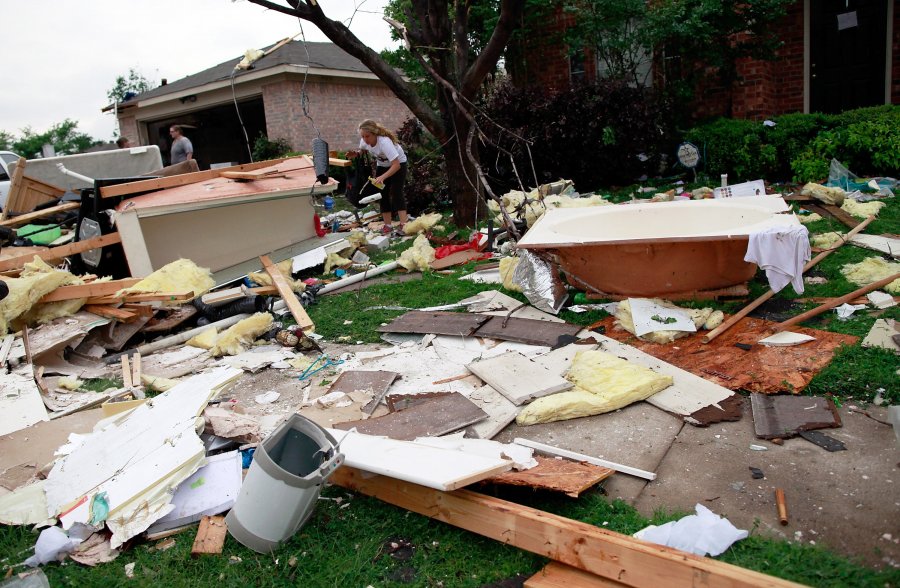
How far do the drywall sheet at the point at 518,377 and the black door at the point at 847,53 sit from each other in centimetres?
937

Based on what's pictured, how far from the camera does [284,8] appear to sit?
734cm

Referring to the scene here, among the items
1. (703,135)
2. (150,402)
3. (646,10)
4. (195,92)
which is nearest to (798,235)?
(150,402)

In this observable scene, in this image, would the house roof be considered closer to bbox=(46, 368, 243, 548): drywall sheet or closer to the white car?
the white car

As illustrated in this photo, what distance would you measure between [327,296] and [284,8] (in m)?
3.30

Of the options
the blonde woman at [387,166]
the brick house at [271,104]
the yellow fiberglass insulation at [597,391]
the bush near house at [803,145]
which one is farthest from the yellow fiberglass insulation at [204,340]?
the brick house at [271,104]

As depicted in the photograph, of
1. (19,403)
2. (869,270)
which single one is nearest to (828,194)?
(869,270)

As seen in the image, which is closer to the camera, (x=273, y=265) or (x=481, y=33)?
(x=273, y=265)

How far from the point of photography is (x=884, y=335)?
4.18m

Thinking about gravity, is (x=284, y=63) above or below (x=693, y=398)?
above

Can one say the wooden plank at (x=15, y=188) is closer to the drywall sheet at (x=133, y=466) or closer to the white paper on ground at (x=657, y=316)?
the drywall sheet at (x=133, y=466)

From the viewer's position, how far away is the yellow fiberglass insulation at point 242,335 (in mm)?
5613

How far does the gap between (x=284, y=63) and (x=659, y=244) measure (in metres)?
14.0

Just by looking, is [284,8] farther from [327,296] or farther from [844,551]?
[844,551]

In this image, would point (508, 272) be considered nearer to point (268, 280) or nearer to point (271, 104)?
point (268, 280)
